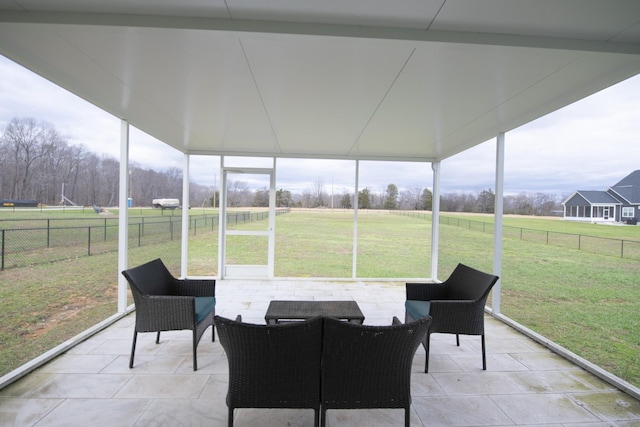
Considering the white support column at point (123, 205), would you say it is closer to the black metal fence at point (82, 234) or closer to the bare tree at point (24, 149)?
the black metal fence at point (82, 234)

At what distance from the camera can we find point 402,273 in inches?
248

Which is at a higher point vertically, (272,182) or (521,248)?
(272,182)

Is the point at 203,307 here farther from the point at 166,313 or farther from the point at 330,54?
the point at 330,54

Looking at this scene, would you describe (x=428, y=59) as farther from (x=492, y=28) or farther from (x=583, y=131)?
(x=583, y=131)

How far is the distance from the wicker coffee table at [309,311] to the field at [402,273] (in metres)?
2.18

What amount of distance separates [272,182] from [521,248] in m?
4.54

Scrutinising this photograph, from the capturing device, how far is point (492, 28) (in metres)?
1.81

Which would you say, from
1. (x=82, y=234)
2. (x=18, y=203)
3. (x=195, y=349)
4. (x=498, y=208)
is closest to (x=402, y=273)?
(x=498, y=208)

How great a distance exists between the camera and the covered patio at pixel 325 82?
68.1 inches

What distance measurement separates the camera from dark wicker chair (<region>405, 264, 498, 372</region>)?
2615 mm

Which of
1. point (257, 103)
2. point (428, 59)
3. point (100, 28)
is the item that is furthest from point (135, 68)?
point (428, 59)

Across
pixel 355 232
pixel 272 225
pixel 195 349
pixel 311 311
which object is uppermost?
pixel 272 225

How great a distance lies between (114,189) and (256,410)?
3.38m

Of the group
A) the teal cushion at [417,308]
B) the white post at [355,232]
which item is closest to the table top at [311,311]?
the teal cushion at [417,308]
